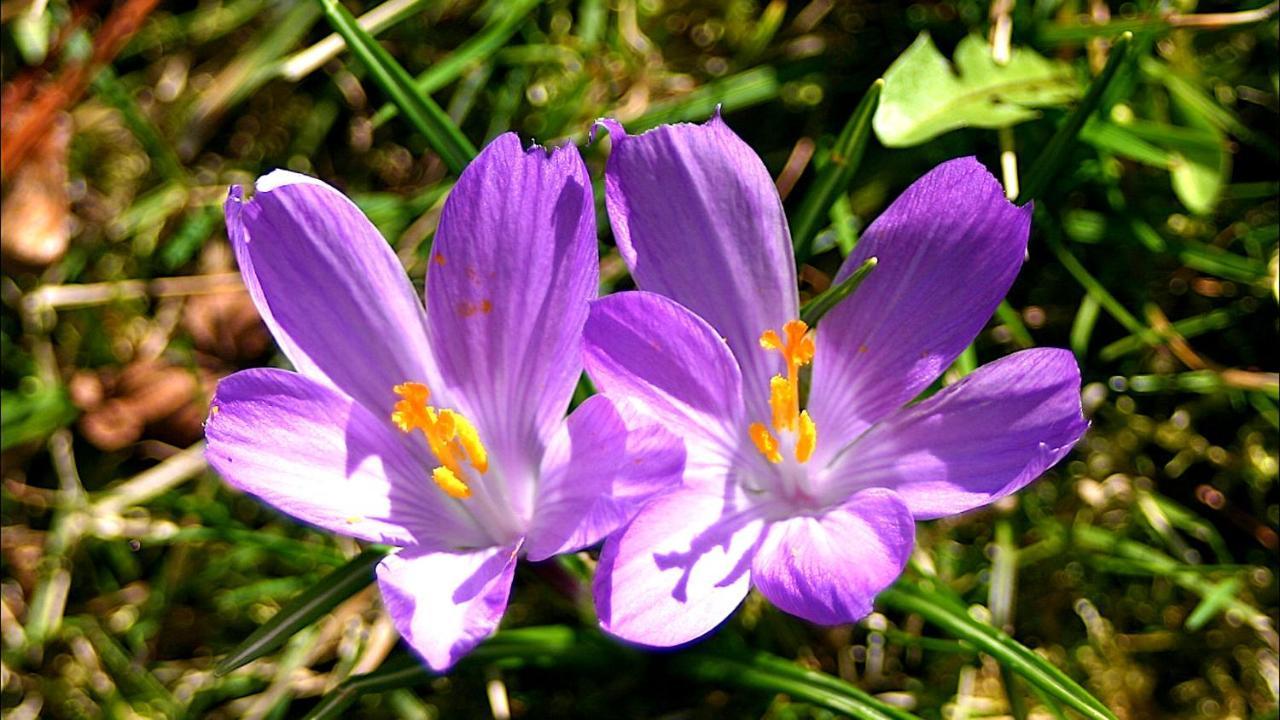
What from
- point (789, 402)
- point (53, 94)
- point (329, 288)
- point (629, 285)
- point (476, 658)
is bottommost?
point (476, 658)

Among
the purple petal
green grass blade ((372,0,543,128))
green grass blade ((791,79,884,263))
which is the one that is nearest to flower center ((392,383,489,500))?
the purple petal

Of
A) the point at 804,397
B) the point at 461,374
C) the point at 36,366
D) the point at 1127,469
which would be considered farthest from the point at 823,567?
the point at 36,366

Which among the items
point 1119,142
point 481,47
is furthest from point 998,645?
point 481,47

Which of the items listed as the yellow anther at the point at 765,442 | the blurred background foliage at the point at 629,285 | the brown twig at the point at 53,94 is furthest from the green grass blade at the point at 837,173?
the brown twig at the point at 53,94

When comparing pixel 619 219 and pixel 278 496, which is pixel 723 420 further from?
pixel 278 496

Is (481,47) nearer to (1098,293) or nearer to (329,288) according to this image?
(329,288)

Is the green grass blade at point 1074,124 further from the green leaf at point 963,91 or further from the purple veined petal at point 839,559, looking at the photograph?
the purple veined petal at point 839,559

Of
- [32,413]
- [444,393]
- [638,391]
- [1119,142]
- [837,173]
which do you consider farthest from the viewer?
[32,413]

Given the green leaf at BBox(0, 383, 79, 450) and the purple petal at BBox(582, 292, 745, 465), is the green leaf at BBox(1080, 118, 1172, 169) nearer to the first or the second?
the purple petal at BBox(582, 292, 745, 465)
